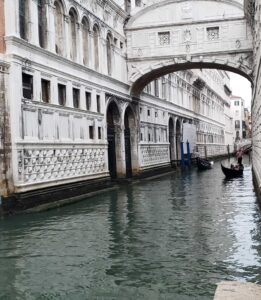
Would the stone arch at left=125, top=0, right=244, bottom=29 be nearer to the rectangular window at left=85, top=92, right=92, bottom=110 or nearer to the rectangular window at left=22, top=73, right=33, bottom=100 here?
the rectangular window at left=85, top=92, right=92, bottom=110

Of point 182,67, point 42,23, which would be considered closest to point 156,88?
point 182,67

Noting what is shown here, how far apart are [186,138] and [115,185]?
42.2 feet

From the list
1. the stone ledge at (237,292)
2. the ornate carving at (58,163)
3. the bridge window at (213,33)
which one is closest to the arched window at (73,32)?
the ornate carving at (58,163)

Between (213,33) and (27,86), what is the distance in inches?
390

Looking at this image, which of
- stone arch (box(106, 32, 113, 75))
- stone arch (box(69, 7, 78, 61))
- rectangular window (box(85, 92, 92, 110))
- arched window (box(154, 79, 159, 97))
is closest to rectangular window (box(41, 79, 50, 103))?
stone arch (box(69, 7, 78, 61))

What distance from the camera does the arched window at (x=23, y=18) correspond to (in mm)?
11820

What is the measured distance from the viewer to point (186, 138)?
30.0 metres

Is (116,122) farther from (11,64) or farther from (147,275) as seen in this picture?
(147,275)

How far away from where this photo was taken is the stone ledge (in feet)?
12.6

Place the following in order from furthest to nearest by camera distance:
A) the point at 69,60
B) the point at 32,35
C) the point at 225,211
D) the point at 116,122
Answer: the point at 116,122 < the point at 69,60 < the point at 32,35 < the point at 225,211

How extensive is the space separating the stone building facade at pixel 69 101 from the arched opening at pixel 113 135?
4 cm

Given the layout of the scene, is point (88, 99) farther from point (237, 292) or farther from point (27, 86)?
point (237, 292)

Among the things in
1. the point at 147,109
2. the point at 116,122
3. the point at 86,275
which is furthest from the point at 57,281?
the point at 147,109

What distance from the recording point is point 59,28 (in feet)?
46.4
